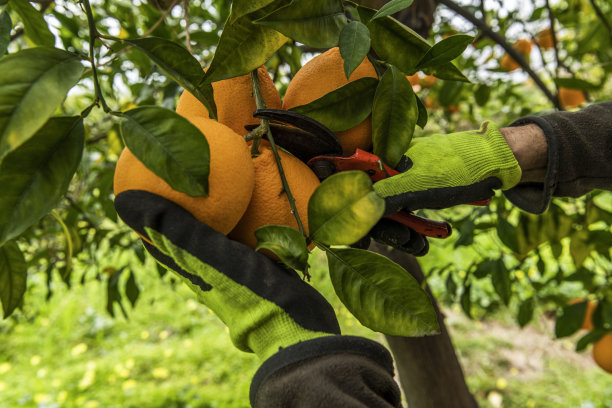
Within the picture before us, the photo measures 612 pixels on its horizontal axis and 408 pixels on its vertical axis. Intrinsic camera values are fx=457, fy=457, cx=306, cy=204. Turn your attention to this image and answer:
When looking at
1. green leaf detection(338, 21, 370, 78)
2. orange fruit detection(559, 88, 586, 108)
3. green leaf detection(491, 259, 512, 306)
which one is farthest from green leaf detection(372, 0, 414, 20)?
orange fruit detection(559, 88, 586, 108)

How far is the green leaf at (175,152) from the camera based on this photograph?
364mm

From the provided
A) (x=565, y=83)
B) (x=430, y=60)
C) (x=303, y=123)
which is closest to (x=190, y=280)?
(x=303, y=123)

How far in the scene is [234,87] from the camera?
53 centimetres

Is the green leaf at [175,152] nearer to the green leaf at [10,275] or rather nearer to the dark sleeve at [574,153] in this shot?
the green leaf at [10,275]

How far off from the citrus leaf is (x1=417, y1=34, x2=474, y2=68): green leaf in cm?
16

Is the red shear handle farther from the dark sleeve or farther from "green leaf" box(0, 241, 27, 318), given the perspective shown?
"green leaf" box(0, 241, 27, 318)

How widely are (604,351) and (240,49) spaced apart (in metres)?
1.35

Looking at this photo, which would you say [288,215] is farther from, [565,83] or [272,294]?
[565,83]

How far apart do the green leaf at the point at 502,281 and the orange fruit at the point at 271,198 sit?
2.32 ft

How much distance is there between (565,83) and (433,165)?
658 millimetres

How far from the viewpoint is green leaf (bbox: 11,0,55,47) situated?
58cm

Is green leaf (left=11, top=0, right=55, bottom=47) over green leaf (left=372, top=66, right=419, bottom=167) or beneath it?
over

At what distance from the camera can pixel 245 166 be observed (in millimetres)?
454

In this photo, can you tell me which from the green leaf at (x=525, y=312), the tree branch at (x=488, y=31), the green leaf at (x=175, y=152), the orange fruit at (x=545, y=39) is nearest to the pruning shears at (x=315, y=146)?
the green leaf at (x=175, y=152)
